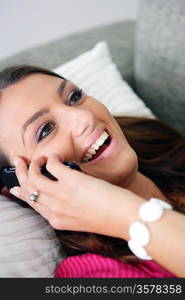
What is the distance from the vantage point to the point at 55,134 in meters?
0.97

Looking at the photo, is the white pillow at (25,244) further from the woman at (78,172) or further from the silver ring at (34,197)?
the silver ring at (34,197)

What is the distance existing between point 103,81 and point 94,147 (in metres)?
0.61

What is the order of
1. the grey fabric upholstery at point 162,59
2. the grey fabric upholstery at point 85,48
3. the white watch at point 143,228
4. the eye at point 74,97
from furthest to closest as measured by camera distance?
the grey fabric upholstery at point 85,48 → the grey fabric upholstery at point 162,59 → the eye at point 74,97 → the white watch at point 143,228

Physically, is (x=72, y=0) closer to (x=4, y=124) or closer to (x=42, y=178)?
(x=4, y=124)

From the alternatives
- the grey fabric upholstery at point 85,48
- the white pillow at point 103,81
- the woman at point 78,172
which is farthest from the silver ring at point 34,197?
the grey fabric upholstery at point 85,48

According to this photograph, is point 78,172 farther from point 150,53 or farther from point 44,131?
point 150,53

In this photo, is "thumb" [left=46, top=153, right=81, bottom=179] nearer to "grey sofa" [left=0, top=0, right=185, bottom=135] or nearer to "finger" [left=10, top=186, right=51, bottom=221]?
"finger" [left=10, top=186, right=51, bottom=221]

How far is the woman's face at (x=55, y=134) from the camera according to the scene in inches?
37.8

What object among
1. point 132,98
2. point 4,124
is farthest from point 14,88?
point 132,98

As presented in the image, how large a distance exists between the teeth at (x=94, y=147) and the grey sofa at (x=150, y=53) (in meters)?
0.65

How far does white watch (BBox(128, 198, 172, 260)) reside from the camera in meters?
0.76

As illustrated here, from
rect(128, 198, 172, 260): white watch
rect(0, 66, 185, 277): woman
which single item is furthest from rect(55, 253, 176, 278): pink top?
rect(128, 198, 172, 260): white watch

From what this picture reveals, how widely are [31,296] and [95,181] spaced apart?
0.95ft

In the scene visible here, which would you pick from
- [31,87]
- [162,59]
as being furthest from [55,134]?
[162,59]
